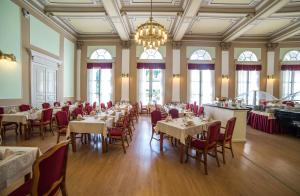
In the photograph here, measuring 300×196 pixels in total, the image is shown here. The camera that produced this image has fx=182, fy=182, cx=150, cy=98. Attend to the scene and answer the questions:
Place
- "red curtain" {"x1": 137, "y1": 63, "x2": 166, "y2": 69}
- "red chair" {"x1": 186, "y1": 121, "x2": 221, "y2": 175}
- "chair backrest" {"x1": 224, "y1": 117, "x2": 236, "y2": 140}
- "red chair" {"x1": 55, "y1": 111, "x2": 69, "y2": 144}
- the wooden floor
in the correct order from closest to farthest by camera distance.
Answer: the wooden floor < "red chair" {"x1": 186, "y1": 121, "x2": 221, "y2": 175} < "chair backrest" {"x1": 224, "y1": 117, "x2": 236, "y2": 140} < "red chair" {"x1": 55, "y1": 111, "x2": 69, "y2": 144} < "red curtain" {"x1": 137, "y1": 63, "x2": 166, "y2": 69}

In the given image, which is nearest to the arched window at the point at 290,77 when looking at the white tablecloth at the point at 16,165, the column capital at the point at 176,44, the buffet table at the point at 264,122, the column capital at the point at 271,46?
the column capital at the point at 271,46

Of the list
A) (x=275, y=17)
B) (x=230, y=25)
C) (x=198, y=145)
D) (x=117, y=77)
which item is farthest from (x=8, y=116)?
(x=275, y=17)

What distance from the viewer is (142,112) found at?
1202 cm

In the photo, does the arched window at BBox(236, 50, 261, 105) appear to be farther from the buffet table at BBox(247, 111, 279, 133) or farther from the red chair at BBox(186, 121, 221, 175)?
the red chair at BBox(186, 121, 221, 175)

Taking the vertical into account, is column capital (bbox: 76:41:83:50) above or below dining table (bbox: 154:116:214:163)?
above

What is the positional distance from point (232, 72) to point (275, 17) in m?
4.10

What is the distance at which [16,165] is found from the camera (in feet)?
5.91

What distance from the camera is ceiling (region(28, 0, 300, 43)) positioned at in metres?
7.55

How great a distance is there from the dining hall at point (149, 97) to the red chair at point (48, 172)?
1cm

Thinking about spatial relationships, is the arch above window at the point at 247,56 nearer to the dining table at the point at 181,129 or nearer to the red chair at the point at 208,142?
the dining table at the point at 181,129

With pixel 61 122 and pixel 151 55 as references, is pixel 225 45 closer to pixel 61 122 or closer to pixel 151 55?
pixel 151 55

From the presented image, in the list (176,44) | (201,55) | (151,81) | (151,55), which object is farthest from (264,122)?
(151,55)

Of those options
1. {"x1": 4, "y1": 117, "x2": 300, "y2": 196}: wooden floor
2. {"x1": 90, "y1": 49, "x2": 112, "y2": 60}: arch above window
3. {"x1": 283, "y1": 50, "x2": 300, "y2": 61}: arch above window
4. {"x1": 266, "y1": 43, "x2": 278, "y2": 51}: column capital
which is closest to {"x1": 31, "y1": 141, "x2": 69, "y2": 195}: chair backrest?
{"x1": 4, "y1": 117, "x2": 300, "y2": 196}: wooden floor

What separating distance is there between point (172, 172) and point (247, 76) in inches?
435
